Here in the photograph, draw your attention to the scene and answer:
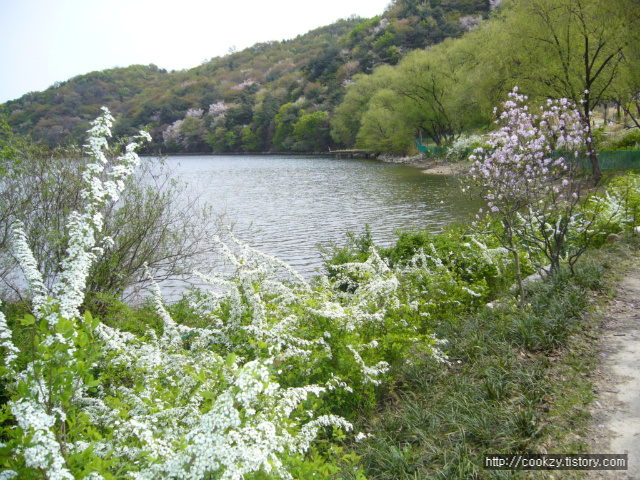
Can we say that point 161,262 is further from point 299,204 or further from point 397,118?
point 397,118

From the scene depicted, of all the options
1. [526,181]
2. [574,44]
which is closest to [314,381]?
[526,181]

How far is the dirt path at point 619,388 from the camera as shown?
10.4 ft

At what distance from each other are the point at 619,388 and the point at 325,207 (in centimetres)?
2008

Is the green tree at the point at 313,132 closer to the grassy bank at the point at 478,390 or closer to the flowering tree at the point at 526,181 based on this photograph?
the flowering tree at the point at 526,181

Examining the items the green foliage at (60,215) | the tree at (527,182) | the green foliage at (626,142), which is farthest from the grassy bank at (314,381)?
the green foliage at (626,142)

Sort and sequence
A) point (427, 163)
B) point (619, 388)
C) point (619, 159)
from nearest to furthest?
point (619, 388) < point (619, 159) < point (427, 163)

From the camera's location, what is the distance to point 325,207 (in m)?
23.5

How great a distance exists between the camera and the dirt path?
3.17 metres

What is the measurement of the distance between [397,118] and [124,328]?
44.3 m

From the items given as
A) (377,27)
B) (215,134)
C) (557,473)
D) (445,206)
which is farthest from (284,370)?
(377,27)

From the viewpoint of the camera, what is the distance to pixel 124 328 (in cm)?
606

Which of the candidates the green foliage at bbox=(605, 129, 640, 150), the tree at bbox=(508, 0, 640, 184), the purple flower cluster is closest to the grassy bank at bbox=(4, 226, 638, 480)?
the purple flower cluster

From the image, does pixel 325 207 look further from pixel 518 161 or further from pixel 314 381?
pixel 314 381

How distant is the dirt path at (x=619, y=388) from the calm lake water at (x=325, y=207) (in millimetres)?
4214
